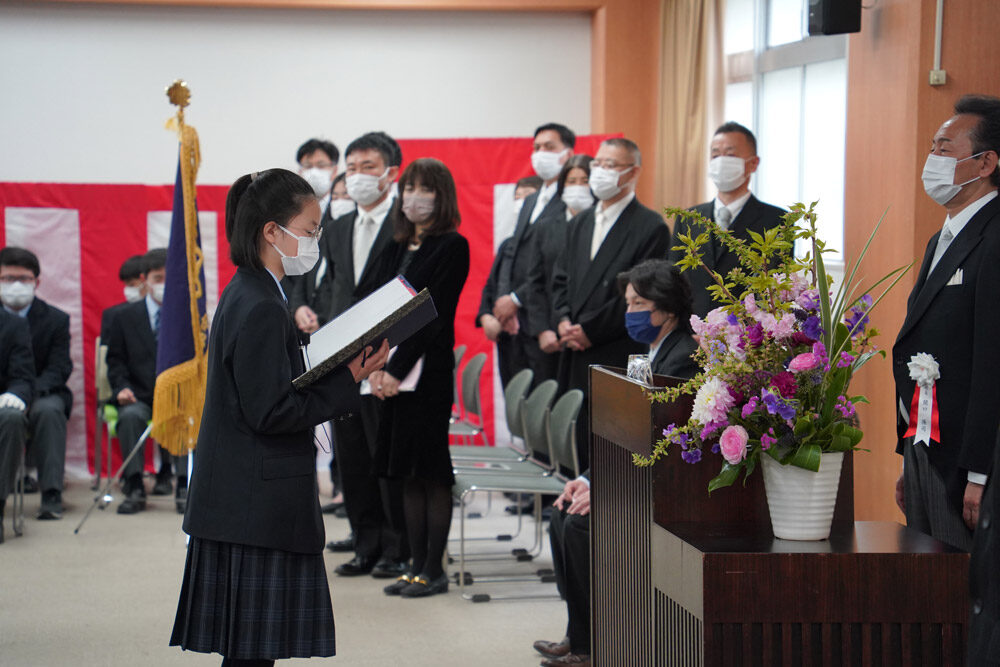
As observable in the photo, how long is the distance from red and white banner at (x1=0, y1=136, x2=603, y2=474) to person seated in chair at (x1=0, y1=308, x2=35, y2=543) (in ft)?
3.75

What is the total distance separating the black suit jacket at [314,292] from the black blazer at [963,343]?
2920 millimetres

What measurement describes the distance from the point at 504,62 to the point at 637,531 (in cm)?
699

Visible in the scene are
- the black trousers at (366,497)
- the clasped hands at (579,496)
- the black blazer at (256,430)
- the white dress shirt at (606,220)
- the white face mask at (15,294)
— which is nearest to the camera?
the black blazer at (256,430)

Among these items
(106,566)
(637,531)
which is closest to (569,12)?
(106,566)

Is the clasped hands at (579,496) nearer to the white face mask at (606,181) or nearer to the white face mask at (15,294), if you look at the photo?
the white face mask at (606,181)

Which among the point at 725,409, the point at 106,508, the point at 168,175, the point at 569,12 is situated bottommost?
the point at 106,508

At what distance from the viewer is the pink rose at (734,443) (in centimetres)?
217

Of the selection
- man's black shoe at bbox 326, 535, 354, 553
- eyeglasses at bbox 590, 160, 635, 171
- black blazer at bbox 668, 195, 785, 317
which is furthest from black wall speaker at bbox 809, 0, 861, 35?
man's black shoe at bbox 326, 535, 354, 553

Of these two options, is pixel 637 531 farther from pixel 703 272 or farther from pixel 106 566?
pixel 106 566

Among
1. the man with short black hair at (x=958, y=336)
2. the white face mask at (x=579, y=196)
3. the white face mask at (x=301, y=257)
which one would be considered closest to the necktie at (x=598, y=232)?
the white face mask at (x=579, y=196)

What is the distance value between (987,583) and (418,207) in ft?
10.8

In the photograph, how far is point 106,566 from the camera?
214 inches

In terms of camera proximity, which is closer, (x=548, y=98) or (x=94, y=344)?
(x=94, y=344)

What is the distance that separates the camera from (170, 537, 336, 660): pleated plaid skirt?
251cm
